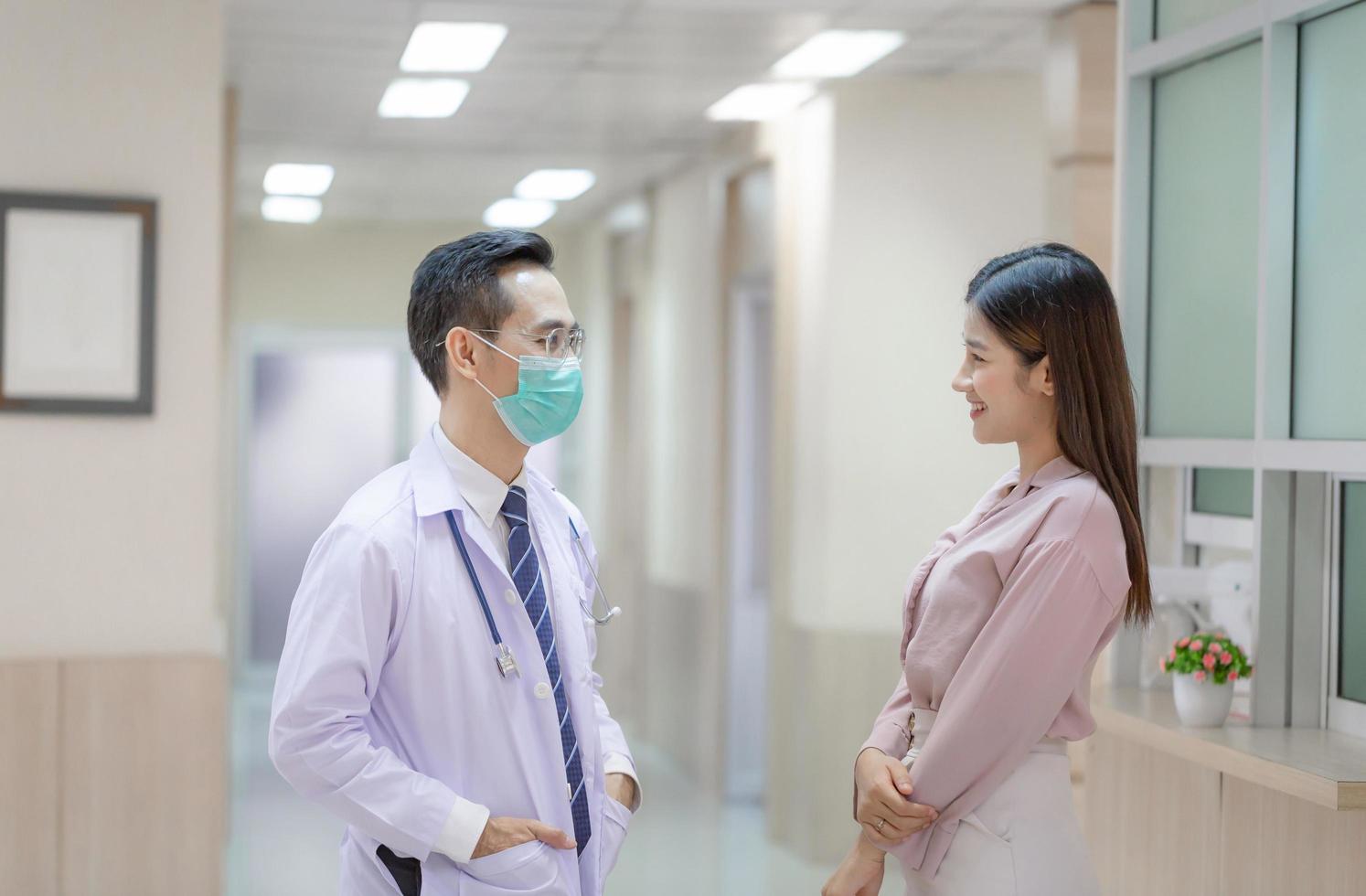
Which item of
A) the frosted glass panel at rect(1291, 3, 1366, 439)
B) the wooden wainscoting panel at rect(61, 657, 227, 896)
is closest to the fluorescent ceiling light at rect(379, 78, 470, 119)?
the wooden wainscoting panel at rect(61, 657, 227, 896)

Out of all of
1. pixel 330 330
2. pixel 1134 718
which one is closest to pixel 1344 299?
pixel 1134 718

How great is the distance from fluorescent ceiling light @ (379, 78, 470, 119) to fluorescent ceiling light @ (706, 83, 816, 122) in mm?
1111

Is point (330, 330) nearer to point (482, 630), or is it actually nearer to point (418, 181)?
point (418, 181)

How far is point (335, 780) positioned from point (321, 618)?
0.68 ft

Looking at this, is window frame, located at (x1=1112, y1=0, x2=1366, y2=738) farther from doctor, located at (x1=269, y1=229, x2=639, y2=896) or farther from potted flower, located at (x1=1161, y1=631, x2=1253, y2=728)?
doctor, located at (x1=269, y1=229, x2=639, y2=896)

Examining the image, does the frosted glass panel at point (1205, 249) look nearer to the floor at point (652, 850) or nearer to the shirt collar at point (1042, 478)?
the shirt collar at point (1042, 478)

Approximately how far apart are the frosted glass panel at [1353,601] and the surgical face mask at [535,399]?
1810 mm

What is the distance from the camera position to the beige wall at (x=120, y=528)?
3996 mm

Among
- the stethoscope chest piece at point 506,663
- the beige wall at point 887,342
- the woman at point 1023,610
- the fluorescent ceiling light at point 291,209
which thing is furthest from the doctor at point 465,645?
the fluorescent ceiling light at point 291,209

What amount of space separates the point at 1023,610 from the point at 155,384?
2931 mm

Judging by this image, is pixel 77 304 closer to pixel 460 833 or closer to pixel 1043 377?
pixel 460 833

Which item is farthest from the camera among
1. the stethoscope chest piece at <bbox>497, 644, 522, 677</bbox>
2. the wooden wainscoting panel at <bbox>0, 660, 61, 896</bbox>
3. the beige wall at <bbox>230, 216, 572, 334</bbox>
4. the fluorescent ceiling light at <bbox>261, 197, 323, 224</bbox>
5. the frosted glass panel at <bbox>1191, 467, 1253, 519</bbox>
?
the beige wall at <bbox>230, 216, 572, 334</bbox>

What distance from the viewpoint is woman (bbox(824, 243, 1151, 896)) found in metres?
2.07

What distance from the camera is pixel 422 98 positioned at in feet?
20.3
